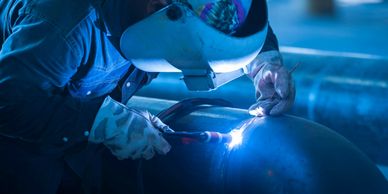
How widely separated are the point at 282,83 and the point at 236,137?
8.1 inches

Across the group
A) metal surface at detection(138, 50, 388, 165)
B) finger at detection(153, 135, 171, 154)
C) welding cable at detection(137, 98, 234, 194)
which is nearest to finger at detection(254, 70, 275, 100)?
welding cable at detection(137, 98, 234, 194)

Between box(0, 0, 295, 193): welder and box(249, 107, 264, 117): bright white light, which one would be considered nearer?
box(0, 0, 295, 193): welder

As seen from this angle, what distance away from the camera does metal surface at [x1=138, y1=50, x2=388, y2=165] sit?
5.95ft

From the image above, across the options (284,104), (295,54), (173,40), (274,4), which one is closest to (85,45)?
(173,40)

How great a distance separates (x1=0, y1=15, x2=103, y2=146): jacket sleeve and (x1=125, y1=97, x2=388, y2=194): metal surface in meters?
0.18

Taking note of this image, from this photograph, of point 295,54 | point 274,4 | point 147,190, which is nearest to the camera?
point 147,190

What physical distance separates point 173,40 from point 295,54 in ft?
4.08

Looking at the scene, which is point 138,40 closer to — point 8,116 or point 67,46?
point 67,46

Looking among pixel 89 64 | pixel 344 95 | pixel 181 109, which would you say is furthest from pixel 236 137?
pixel 344 95

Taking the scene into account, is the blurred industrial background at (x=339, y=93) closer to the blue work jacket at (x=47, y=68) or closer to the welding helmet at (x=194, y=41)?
the welding helmet at (x=194, y=41)

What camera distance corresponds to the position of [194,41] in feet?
3.27

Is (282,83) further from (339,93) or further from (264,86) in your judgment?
(339,93)

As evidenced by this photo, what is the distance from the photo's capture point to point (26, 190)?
106 centimetres

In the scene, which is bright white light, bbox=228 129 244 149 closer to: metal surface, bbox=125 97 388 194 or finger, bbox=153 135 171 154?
metal surface, bbox=125 97 388 194
